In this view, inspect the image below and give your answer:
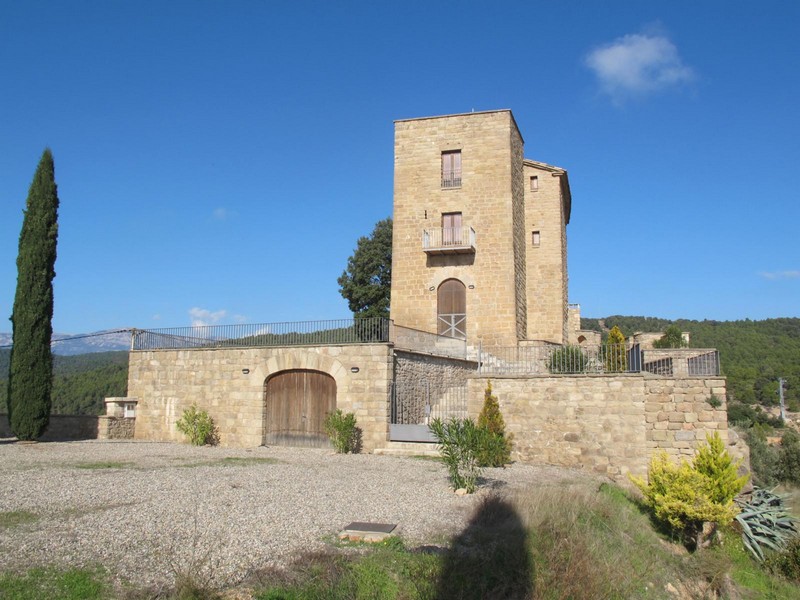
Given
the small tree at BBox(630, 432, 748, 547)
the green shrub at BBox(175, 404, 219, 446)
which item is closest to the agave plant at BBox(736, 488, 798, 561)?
the small tree at BBox(630, 432, 748, 547)

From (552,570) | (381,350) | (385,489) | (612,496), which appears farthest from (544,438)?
(552,570)

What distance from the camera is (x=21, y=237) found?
57.1ft

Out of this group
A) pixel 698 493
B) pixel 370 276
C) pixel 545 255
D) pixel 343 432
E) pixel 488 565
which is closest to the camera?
pixel 488 565

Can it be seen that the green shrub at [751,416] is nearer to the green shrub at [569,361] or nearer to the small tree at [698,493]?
the green shrub at [569,361]

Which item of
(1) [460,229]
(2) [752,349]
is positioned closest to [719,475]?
(1) [460,229]

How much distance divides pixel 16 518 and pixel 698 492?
31.3ft

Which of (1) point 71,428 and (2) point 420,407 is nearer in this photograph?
(2) point 420,407

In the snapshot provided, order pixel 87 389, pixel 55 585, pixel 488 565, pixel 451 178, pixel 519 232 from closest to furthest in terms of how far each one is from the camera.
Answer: pixel 55 585 → pixel 488 565 → pixel 451 178 → pixel 519 232 → pixel 87 389

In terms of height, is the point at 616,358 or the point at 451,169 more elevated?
the point at 451,169

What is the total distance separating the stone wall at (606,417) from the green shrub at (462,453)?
396 centimetres

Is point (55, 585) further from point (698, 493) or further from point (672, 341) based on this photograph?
point (672, 341)

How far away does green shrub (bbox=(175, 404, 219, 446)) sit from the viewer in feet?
56.8

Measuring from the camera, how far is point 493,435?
44.2ft

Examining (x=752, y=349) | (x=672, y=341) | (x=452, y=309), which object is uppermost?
(x=752, y=349)
